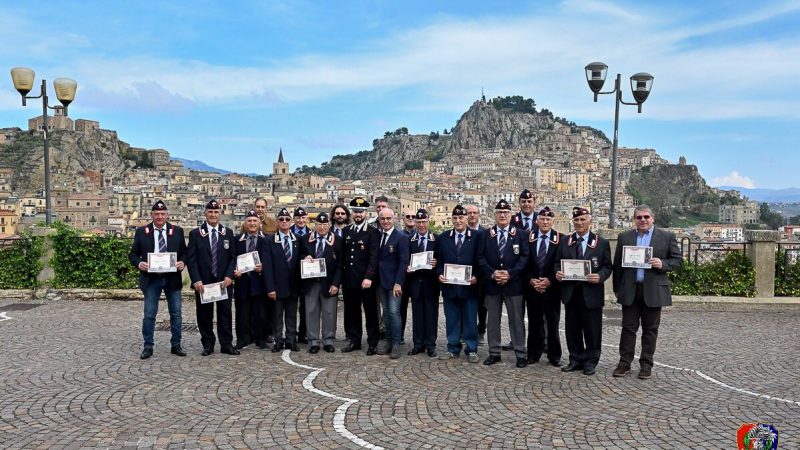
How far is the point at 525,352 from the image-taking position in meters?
7.80

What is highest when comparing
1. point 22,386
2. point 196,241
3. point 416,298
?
point 196,241

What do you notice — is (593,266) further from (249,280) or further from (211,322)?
(211,322)

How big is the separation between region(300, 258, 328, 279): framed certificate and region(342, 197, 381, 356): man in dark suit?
304 mm

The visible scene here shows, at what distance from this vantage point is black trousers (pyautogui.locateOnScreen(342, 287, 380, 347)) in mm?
8594

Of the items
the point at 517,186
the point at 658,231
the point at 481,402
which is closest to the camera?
the point at 481,402

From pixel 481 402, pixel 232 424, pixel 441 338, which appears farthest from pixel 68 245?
pixel 481 402

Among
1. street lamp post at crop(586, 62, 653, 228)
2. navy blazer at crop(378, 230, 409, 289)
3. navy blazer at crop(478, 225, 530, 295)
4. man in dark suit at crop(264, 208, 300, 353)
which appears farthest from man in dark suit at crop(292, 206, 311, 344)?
street lamp post at crop(586, 62, 653, 228)

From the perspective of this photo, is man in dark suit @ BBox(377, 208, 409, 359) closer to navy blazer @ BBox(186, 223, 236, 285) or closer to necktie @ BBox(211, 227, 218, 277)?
navy blazer @ BBox(186, 223, 236, 285)

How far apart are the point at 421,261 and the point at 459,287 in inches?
22.5

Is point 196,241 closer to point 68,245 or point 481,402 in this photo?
point 481,402

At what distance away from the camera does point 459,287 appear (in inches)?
323

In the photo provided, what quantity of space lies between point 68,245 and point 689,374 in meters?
11.2

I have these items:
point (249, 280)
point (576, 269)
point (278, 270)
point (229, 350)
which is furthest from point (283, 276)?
point (576, 269)

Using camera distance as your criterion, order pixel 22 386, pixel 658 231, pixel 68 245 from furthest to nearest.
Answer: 1. pixel 68 245
2. pixel 658 231
3. pixel 22 386
